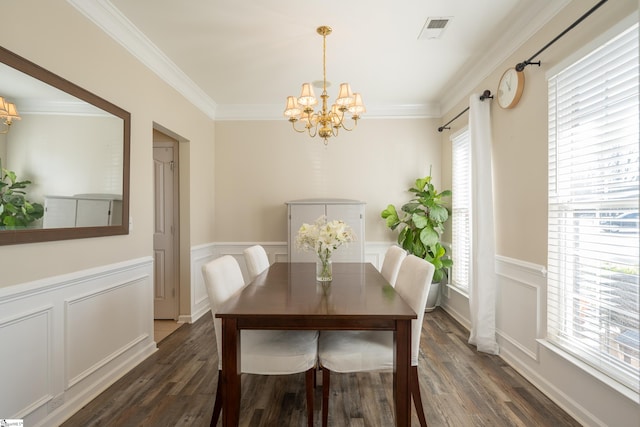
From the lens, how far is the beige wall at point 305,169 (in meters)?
4.56

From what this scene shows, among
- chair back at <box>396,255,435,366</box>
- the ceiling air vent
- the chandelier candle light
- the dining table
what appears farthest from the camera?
the ceiling air vent

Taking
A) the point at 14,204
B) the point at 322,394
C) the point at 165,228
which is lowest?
the point at 322,394

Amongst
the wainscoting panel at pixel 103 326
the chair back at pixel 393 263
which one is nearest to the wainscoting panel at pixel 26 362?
the wainscoting panel at pixel 103 326

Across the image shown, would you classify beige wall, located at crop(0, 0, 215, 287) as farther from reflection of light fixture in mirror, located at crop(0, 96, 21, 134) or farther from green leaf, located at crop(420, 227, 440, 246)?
green leaf, located at crop(420, 227, 440, 246)

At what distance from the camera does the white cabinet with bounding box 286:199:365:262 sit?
13.3 ft

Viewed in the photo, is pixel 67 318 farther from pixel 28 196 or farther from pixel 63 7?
pixel 63 7

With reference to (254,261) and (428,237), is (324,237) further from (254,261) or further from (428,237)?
(428,237)

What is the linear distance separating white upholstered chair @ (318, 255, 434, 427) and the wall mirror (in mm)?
1717

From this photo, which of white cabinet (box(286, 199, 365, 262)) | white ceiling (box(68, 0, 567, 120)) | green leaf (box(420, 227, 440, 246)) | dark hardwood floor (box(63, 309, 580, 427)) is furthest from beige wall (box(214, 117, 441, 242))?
dark hardwood floor (box(63, 309, 580, 427))

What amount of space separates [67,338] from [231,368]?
1.22 metres

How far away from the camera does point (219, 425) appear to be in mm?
1943

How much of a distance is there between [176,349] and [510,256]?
3085 millimetres

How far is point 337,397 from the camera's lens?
221 centimetres

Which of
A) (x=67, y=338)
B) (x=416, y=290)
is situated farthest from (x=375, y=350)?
(x=67, y=338)
